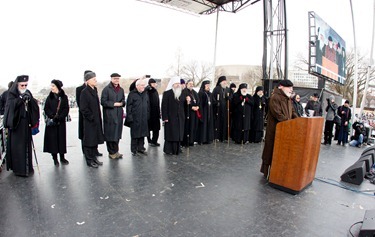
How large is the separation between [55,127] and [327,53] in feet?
40.5

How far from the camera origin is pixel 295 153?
3.25m

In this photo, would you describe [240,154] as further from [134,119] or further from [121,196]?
[121,196]

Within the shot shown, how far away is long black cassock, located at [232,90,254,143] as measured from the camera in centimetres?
665

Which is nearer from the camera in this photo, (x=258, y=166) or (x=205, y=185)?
(x=205, y=185)

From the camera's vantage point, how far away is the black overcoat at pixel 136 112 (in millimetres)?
4941

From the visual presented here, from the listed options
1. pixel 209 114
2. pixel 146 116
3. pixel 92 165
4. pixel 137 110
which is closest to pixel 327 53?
pixel 209 114

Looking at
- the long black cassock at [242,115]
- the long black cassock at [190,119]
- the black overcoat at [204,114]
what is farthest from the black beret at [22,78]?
the long black cassock at [242,115]

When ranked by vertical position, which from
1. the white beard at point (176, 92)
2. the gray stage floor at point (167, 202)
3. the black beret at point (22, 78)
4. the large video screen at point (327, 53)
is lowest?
the gray stage floor at point (167, 202)

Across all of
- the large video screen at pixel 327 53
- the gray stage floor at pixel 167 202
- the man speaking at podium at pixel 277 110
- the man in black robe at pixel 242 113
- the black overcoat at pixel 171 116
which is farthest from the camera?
the large video screen at pixel 327 53

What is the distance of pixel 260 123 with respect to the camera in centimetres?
694

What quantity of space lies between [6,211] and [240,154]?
171 inches

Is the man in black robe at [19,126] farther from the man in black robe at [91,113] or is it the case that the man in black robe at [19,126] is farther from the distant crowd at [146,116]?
the man in black robe at [91,113]

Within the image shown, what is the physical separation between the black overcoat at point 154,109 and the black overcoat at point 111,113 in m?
1.11

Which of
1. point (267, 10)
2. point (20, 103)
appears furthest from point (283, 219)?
point (267, 10)
